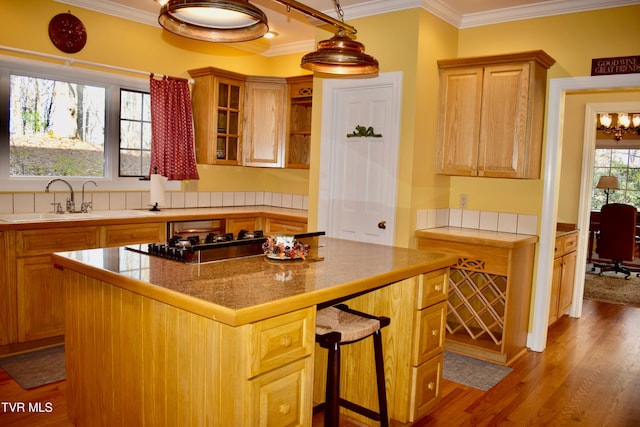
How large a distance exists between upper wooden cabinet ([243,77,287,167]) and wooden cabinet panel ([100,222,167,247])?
4.51 ft

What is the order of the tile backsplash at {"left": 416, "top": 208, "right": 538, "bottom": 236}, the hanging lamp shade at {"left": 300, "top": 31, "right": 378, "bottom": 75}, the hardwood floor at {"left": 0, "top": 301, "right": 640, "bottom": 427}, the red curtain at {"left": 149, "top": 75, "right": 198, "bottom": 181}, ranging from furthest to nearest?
1. the red curtain at {"left": 149, "top": 75, "right": 198, "bottom": 181}
2. the tile backsplash at {"left": 416, "top": 208, "right": 538, "bottom": 236}
3. the hardwood floor at {"left": 0, "top": 301, "right": 640, "bottom": 427}
4. the hanging lamp shade at {"left": 300, "top": 31, "right": 378, "bottom": 75}

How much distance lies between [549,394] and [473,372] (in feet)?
1.65

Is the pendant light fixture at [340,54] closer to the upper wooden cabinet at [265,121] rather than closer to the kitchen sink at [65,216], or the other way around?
the kitchen sink at [65,216]

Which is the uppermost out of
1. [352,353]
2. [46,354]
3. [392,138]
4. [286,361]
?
[392,138]

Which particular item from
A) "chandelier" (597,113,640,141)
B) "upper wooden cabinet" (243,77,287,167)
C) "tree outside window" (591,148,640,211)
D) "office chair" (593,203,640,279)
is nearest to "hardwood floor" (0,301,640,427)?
"upper wooden cabinet" (243,77,287,167)

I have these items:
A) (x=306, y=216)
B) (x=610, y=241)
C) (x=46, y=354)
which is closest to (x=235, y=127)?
(x=306, y=216)

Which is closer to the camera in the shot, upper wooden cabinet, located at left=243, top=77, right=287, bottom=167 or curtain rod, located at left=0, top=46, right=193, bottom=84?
curtain rod, located at left=0, top=46, right=193, bottom=84

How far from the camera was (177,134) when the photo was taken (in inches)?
187

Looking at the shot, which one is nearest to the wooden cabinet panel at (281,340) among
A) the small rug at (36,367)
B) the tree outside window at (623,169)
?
the small rug at (36,367)

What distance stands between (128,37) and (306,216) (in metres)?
2.25

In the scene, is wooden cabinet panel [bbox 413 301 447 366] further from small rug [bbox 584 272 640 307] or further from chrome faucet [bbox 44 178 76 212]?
small rug [bbox 584 272 640 307]

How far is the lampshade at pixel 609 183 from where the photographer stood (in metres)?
8.48

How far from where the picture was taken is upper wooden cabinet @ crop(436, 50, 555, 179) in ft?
12.1

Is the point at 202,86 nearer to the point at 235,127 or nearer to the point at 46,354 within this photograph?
the point at 235,127
